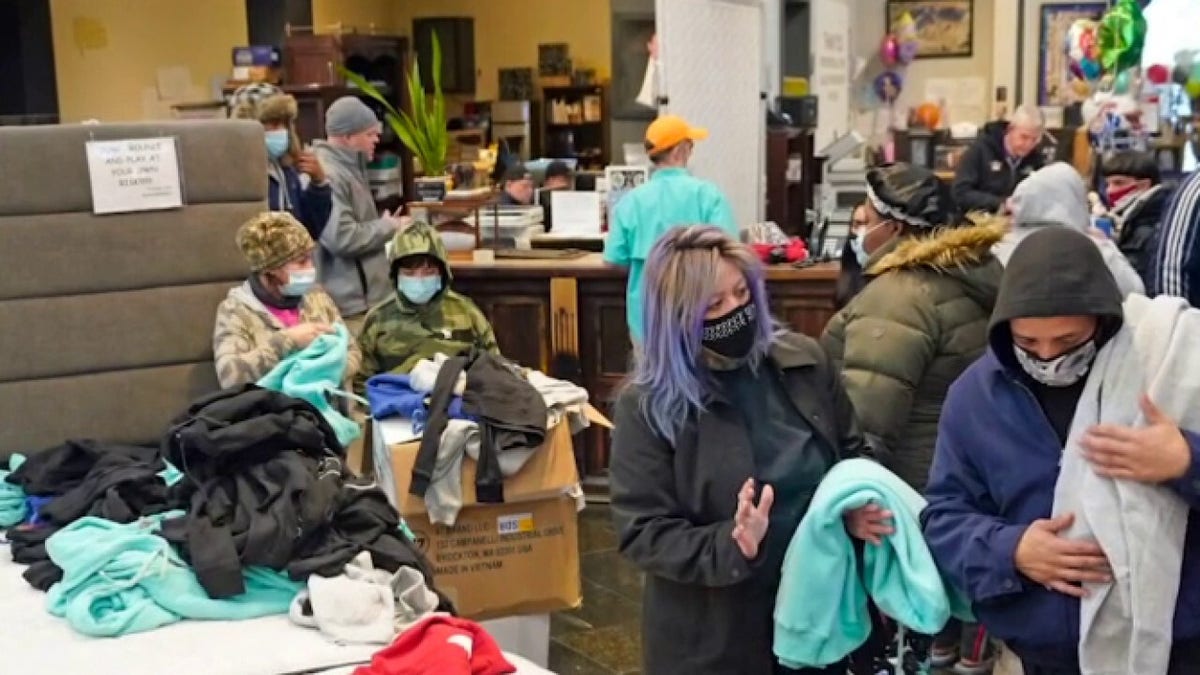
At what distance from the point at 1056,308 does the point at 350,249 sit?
11.1ft

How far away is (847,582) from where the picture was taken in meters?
2.30

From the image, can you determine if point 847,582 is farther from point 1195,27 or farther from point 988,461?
point 1195,27

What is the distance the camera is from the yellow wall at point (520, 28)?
12.1m

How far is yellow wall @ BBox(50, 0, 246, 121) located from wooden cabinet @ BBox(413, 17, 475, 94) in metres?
2.92

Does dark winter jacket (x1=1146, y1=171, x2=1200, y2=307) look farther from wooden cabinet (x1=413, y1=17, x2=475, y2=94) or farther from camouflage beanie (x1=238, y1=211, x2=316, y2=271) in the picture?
wooden cabinet (x1=413, y1=17, x2=475, y2=94)

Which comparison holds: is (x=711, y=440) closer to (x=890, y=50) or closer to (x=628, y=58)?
(x=628, y=58)

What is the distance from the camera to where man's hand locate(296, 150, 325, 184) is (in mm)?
5020

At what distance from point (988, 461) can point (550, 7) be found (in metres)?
10.6

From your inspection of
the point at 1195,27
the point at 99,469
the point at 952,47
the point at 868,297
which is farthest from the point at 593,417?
the point at 952,47

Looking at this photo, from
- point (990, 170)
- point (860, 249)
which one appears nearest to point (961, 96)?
point (990, 170)

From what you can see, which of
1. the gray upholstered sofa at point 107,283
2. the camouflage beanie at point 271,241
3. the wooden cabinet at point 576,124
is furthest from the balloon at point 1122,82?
the camouflage beanie at point 271,241

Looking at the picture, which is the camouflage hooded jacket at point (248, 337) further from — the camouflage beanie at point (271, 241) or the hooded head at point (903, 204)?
the hooded head at point (903, 204)

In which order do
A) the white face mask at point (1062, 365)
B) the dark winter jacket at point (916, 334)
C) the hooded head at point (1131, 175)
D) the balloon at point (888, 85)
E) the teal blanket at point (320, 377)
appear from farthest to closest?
the balloon at point (888, 85)
the hooded head at point (1131, 175)
the teal blanket at point (320, 377)
the dark winter jacket at point (916, 334)
the white face mask at point (1062, 365)

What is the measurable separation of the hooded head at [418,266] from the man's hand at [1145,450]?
249 centimetres
